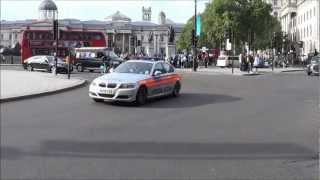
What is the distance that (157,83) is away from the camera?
61.9ft

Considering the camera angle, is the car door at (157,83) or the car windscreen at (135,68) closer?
the car door at (157,83)

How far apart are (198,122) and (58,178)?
6.46m

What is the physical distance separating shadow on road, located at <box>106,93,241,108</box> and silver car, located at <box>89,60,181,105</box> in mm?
254

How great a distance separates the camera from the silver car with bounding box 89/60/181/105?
56.5ft

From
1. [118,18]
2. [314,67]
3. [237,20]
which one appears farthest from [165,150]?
[118,18]

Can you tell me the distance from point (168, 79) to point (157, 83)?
1.17 meters

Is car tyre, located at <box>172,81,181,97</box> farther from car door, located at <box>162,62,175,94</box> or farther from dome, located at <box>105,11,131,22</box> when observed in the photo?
dome, located at <box>105,11,131,22</box>

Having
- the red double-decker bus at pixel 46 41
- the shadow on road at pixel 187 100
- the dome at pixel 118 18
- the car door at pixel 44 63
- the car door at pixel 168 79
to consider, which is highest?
the dome at pixel 118 18

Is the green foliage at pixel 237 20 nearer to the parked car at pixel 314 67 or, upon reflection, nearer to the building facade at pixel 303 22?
the building facade at pixel 303 22

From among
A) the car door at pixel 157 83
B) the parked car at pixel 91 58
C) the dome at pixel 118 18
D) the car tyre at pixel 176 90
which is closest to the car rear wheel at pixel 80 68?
the parked car at pixel 91 58

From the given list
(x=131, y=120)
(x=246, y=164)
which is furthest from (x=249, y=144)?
(x=131, y=120)

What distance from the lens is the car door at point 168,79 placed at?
19609mm

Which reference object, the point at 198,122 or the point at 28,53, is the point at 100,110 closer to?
the point at 198,122

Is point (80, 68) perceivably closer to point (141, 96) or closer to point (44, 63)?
point (44, 63)
